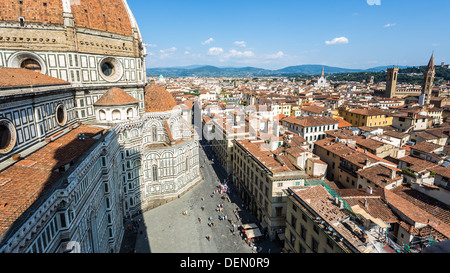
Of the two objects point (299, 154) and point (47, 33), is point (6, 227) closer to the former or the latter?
point (47, 33)

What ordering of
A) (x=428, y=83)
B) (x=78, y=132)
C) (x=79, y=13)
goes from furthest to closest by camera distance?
1. (x=428, y=83)
2. (x=79, y=13)
3. (x=78, y=132)

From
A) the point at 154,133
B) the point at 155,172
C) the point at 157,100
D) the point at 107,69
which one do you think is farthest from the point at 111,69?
the point at 155,172

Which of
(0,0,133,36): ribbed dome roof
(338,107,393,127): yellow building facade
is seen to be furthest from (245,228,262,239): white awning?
(338,107,393,127): yellow building facade

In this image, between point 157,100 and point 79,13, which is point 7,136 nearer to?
point 79,13

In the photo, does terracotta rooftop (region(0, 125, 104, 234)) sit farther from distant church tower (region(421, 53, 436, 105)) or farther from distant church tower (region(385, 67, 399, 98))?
distant church tower (region(385, 67, 399, 98))

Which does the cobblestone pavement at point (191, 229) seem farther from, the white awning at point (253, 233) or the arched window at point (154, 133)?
the arched window at point (154, 133)

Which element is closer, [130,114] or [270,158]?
[130,114]

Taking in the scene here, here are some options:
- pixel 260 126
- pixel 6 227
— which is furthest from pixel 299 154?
pixel 6 227

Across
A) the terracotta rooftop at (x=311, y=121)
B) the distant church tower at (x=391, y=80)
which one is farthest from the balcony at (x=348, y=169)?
the distant church tower at (x=391, y=80)
